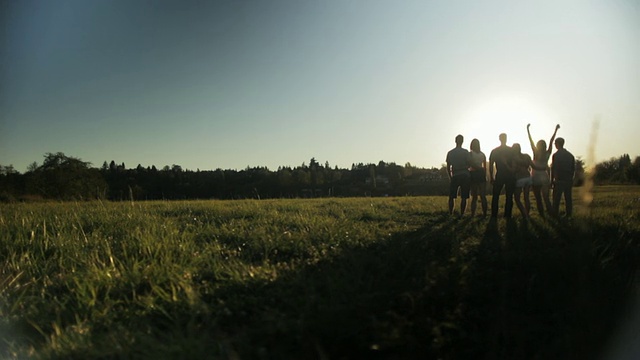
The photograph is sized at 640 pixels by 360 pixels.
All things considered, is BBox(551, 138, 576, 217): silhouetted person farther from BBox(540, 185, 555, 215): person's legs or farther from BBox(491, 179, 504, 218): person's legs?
BBox(491, 179, 504, 218): person's legs

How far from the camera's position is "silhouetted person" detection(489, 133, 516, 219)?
10.3 metres

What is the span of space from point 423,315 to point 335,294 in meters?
0.76

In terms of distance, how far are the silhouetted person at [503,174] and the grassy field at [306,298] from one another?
4.37 m

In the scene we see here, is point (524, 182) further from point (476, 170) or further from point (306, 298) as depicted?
point (306, 298)

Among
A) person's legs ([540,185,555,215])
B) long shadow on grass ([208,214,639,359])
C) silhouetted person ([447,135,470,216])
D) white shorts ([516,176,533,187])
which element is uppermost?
Answer: silhouetted person ([447,135,470,216])

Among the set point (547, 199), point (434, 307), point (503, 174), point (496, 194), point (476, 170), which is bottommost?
point (434, 307)

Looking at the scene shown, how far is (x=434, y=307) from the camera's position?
3.38 metres

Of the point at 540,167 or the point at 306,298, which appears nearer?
the point at 306,298

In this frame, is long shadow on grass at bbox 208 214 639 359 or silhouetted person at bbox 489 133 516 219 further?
silhouetted person at bbox 489 133 516 219

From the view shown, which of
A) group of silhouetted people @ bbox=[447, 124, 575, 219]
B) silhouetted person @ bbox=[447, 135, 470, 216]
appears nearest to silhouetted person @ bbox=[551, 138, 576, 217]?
group of silhouetted people @ bbox=[447, 124, 575, 219]

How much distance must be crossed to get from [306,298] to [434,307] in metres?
1.10

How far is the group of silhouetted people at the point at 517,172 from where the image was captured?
33.9 feet

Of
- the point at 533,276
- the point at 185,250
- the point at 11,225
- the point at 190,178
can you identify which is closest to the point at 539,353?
the point at 533,276

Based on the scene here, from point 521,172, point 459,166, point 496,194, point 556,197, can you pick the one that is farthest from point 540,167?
point 459,166
